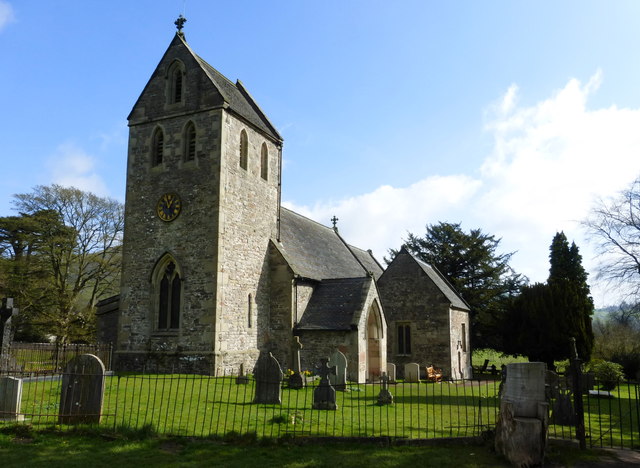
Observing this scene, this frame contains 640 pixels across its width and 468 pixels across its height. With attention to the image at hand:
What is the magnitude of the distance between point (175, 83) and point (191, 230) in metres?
6.71

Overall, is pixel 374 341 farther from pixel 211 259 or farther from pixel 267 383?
pixel 267 383

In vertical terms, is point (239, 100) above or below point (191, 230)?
above

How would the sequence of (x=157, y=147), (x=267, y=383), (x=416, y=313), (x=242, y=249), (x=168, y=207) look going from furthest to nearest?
(x=416, y=313), (x=157, y=147), (x=242, y=249), (x=168, y=207), (x=267, y=383)

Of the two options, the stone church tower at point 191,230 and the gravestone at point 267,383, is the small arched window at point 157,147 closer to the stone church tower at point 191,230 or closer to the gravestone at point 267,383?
the stone church tower at point 191,230

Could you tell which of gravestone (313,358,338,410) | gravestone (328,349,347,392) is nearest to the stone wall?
gravestone (328,349,347,392)

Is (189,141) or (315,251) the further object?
(315,251)

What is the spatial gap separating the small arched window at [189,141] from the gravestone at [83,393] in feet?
41.4

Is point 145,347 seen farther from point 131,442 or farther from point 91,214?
point 91,214

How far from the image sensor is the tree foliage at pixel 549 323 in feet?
91.0

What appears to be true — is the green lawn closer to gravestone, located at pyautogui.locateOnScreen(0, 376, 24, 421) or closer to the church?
gravestone, located at pyautogui.locateOnScreen(0, 376, 24, 421)

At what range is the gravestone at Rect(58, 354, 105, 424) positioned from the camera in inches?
390

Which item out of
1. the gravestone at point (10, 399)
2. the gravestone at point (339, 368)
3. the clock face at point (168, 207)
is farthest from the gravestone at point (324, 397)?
the clock face at point (168, 207)

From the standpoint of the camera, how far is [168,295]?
20625mm

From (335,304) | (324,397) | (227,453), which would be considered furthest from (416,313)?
(227,453)
